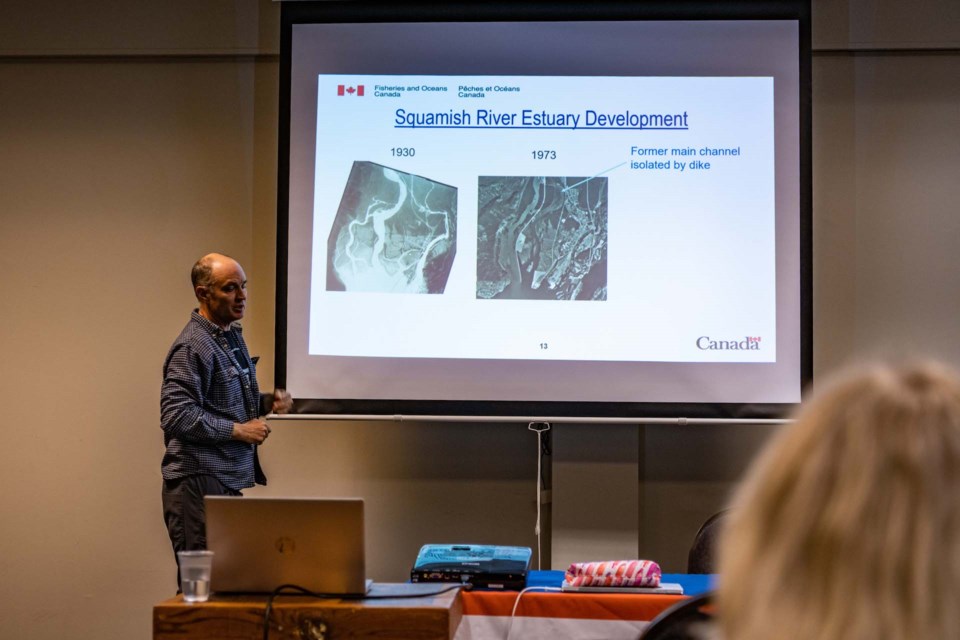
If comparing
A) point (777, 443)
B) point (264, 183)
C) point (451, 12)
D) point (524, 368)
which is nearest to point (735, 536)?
point (777, 443)

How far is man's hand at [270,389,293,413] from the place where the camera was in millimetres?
3941

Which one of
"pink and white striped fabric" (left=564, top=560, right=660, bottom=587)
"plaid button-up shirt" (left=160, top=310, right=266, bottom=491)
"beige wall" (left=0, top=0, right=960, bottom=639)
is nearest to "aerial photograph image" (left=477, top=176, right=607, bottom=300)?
"beige wall" (left=0, top=0, right=960, bottom=639)

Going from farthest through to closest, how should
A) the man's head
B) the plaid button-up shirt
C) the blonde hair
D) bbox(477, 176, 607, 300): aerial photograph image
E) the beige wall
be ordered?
the beige wall, bbox(477, 176, 607, 300): aerial photograph image, the man's head, the plaid button-up shirt, the blonde hair

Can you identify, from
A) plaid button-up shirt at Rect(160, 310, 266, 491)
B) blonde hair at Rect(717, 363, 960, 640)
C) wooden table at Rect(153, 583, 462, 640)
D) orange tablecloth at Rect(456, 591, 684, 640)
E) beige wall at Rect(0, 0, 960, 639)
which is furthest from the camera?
beige wall at Rect(0, 0, 960, 639)

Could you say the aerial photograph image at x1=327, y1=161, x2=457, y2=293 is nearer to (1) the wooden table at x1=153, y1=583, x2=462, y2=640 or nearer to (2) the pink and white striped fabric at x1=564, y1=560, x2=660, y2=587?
(2) the pink and white striped fabric at x1=564, y1=560, x2=660, y2=587

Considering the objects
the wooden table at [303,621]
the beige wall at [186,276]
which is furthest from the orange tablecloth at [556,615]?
the beige wall at [186,276]

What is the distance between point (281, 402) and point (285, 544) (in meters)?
1.82

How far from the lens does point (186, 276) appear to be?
15.1 feet

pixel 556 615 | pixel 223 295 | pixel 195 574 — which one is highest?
pixel 223 295

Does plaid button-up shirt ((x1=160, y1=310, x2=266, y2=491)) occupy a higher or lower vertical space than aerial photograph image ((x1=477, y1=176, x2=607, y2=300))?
lower

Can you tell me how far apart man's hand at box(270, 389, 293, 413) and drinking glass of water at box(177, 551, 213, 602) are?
175 cm

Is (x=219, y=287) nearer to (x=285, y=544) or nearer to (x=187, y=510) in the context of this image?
(x=187, y=510)

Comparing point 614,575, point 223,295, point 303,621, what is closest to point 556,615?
point 614,575

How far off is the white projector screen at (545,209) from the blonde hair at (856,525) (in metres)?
3.39
